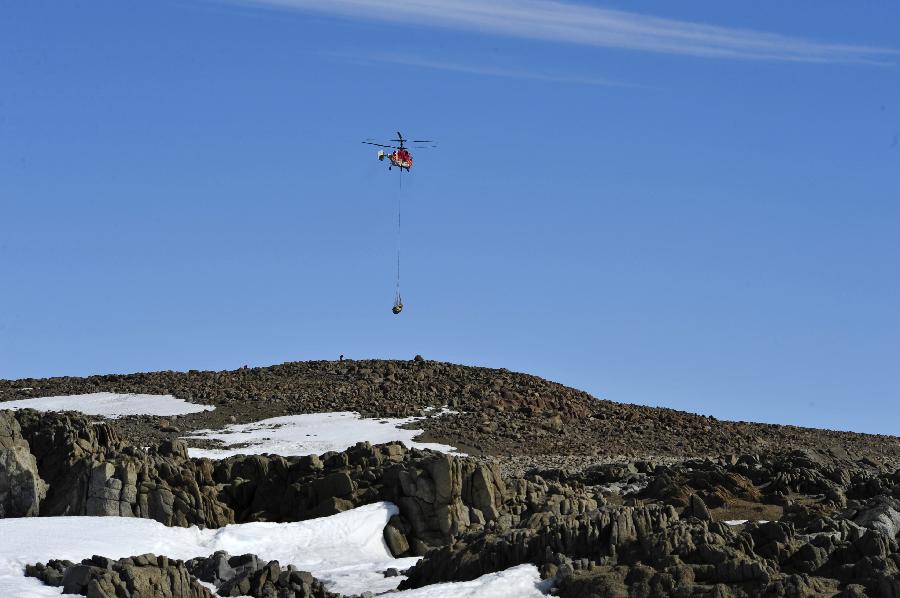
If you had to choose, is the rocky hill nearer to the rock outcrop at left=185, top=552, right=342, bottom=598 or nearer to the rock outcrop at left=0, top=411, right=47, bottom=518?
the rock outcrop at left=0, top=411, right=47, bottom=518

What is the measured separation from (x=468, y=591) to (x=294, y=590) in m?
4.24

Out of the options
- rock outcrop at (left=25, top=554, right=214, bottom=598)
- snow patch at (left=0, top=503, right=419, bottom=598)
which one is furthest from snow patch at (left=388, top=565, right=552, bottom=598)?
rock outcrop at (left=25, top=554, right=214, bottom=598)

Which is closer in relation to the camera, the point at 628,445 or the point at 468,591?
the point at 468,591

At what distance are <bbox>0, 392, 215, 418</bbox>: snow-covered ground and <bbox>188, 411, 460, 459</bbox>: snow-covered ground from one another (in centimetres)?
491

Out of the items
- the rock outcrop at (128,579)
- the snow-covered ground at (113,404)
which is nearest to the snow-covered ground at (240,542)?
the rock outcrop at (128,579)

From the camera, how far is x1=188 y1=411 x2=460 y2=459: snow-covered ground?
50.5m

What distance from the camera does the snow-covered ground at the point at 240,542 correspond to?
30062 millimetres

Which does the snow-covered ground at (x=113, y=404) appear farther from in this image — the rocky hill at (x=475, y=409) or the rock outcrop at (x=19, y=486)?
the rock outcrop at (x=19, y=486)

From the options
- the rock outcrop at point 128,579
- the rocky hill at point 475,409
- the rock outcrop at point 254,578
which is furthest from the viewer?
the rocky hill at point 475,409

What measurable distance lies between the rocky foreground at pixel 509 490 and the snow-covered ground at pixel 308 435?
1288 mm

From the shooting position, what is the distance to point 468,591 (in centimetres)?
2617

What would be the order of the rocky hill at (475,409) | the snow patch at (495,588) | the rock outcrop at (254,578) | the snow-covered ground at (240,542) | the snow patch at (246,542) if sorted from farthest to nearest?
the rocky hill at (475,409) < the snow patch at (246,542) < the snow-covered ground at (240,542) < the rock outcrop at (254,578) < the snow patch at (495,588)

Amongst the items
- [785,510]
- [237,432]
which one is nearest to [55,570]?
[785,510]

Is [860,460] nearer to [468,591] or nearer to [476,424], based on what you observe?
[476,424]
